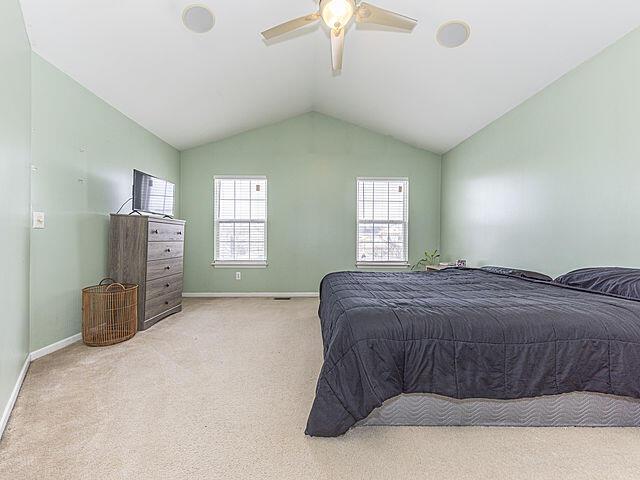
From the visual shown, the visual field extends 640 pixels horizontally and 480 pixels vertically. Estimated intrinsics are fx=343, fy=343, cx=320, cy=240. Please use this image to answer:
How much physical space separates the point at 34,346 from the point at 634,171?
457 centimetres

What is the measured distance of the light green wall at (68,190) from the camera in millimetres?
2740

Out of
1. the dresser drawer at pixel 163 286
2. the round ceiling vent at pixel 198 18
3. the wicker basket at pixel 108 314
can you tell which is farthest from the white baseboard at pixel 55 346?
the round ceiling vent at pixel 198 18

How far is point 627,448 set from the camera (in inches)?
61.8

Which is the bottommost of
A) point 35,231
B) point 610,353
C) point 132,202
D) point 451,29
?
point 610,353

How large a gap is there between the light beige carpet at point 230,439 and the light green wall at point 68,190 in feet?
1.99

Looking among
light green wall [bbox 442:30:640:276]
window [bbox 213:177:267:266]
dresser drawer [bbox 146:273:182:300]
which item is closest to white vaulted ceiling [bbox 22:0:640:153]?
light green wall [bbox 442:30:640:276]

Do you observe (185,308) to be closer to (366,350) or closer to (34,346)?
(34,346)

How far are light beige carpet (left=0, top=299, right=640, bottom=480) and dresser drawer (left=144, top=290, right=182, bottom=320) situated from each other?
107 cm

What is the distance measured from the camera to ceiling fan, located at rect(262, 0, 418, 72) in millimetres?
2184

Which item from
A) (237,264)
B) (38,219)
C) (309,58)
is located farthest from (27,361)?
(309,58)

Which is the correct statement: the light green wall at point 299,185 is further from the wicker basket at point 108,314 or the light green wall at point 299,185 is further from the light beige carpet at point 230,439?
the light beige carpet at point 230,439

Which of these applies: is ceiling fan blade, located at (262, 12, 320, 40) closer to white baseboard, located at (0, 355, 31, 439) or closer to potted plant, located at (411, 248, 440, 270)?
white baseboard, located at (0, 355, 31, 439)

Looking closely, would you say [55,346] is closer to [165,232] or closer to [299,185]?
[165,232]

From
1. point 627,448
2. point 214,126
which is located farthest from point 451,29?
point 214,126
